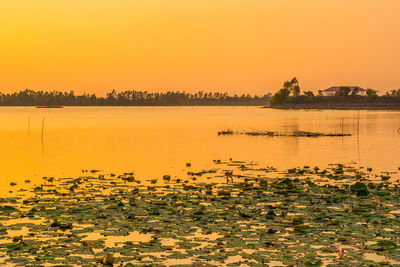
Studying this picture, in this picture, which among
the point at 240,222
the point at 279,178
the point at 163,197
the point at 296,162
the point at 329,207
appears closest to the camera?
the point at 240,222

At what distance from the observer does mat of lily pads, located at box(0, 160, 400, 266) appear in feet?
42.6

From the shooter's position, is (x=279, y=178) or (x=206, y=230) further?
(x=279, y=178)

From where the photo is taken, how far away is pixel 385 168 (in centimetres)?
3419

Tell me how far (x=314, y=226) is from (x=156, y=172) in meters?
17.2

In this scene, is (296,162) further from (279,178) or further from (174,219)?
(174,219)

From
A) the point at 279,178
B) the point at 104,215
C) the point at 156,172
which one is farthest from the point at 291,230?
the point at 156,172

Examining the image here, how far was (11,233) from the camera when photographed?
1539 centimetres

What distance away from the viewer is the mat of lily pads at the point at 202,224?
13.0 metres

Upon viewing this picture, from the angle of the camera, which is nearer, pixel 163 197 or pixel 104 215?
pixel 104 215

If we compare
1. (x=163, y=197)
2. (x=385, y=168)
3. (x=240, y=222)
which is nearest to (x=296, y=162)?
(x=385, y=168)

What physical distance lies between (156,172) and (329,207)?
1473cm

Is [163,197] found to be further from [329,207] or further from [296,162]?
[296,162]

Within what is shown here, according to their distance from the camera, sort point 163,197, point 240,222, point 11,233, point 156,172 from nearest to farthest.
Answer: point 11,233 → point 240,222 → point 163,197 → point 156,172

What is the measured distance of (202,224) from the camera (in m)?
16.5
